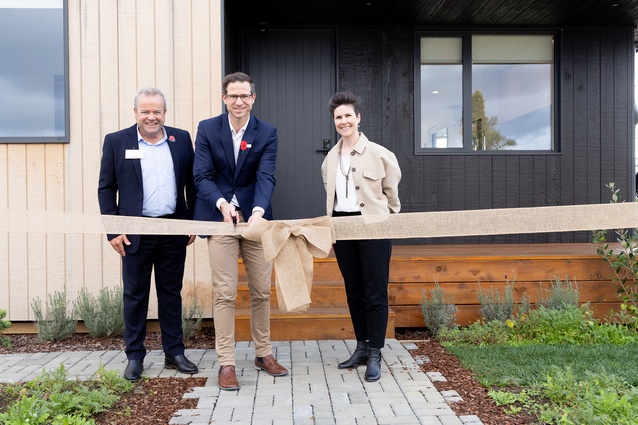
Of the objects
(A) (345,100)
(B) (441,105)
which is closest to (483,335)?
(A) (345,100)

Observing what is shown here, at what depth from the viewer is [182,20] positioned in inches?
200

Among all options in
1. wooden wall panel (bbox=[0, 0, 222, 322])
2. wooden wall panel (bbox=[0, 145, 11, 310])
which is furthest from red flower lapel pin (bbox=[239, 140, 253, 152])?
wooden wall panel (bbox=[0, 145, 11, 310])

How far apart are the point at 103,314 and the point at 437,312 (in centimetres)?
274

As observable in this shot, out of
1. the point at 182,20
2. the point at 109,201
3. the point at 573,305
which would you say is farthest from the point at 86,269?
the point at 573,305

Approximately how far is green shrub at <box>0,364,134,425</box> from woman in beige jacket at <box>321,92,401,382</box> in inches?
55.2

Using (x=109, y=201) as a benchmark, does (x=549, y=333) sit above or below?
below

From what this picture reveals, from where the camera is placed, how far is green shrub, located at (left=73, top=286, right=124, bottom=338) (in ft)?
15.9

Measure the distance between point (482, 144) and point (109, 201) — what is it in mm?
4683

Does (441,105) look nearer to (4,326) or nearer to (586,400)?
(586,400)

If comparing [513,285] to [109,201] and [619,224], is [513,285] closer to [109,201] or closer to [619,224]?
[619,224]

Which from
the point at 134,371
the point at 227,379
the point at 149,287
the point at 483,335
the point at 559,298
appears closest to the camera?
the point at 227,379

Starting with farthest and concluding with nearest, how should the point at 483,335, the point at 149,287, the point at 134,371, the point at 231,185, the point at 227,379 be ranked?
1. the point at 483,335
2. the point at 149,287
3. the point at 134,371
4. the point at 231,185
5. the point at 227,379

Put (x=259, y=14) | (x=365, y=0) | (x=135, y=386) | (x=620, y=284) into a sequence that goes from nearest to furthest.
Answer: (x=135, y=386)
(x=620, y=284)
(x=365, y=0)
(x=259, y=14)

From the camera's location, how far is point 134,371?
11.8 feet
